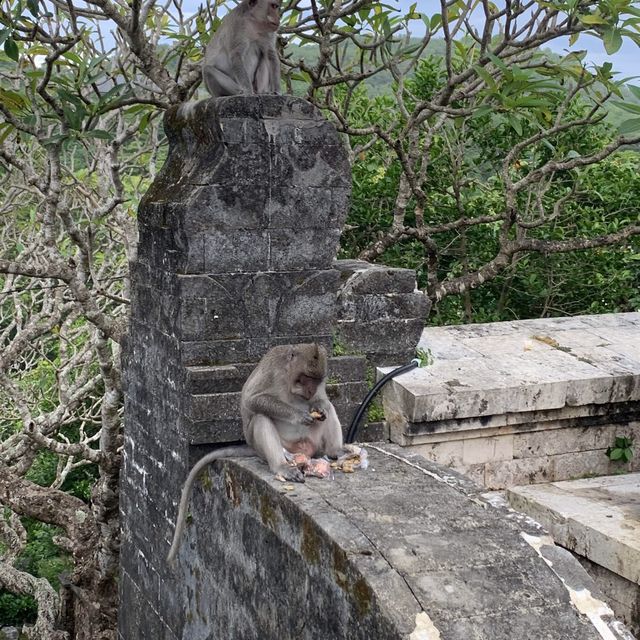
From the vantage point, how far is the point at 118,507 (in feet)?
24.6

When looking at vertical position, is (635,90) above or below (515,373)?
above

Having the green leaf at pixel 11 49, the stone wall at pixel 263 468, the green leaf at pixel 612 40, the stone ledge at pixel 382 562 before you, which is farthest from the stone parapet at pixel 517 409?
the green leaf at pixel 11 49

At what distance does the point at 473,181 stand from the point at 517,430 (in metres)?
4.08

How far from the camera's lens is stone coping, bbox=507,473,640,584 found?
4.95 meters

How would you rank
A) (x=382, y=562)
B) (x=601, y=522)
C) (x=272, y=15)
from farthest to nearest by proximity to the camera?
(x=272, y=15) → (x=601, y=522) → (x=382, y=562)

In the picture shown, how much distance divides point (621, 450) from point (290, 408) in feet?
8.72

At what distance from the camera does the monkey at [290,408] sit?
4.79 metres

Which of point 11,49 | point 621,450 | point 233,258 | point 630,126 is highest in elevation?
point 11,49

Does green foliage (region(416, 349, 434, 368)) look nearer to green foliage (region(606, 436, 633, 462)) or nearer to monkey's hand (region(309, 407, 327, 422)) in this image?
green foliage (region(606, 436, 633, 462))

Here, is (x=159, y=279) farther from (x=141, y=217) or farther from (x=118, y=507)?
(x=118, y=507)

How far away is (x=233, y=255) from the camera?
5.45 meters

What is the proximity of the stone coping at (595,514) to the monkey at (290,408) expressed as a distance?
1394 millimetres

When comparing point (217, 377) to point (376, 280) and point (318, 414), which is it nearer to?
point (318, 414)

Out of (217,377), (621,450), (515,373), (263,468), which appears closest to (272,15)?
(217,377)
